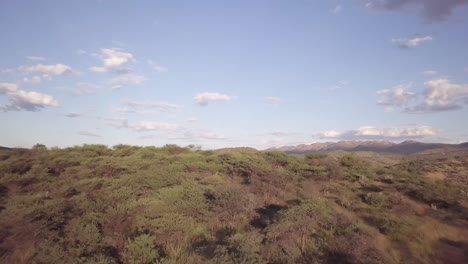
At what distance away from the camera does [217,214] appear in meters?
14.0

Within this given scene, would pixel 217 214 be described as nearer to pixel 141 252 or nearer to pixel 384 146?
pixel 141 252

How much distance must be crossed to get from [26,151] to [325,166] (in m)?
18.9

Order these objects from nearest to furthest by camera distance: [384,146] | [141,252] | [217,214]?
[141,252], [217,214], [384,146]

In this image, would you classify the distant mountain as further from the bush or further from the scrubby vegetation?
the bush

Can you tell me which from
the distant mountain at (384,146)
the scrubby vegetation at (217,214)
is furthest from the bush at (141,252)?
the distant mountain at (384,146)

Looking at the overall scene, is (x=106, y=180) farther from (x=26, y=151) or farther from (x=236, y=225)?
(x=26, y=151)

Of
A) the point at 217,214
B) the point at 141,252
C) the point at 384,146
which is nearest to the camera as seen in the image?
the point at 141,252

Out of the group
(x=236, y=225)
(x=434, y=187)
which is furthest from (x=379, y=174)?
(x=236, y=225)

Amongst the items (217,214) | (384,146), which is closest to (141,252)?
(217,214)

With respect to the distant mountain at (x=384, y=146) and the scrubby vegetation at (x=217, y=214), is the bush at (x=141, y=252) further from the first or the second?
the distant mountain at (x=384, y=146)

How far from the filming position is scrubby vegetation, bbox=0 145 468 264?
35.9 feet

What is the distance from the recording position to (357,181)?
2138cm

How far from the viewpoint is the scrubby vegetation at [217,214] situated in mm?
10953

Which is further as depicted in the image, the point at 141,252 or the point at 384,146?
the point at 384,146
